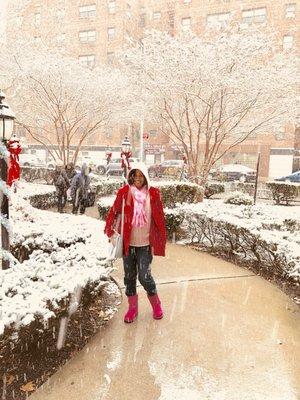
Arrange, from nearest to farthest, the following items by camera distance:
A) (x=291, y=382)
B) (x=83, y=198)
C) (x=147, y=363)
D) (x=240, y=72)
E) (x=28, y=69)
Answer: (x=291, y=382) → (x=147, y=363) → (x=83, y=198) → (x=240, y=72) → (x=28, y=69)

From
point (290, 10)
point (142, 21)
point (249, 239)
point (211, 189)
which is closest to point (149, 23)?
point (142, 21)

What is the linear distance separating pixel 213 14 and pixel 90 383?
149 ft

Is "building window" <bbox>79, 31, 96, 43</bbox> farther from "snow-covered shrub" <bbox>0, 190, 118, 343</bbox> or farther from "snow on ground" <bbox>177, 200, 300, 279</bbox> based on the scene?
"snow-covered shrub" <bbox>0, 190, 118, 343</bbox>

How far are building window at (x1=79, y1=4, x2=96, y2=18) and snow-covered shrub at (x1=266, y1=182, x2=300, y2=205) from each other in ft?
130

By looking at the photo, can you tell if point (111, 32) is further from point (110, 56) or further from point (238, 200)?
point (238, 200)

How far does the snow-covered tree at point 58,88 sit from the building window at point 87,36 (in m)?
27.5

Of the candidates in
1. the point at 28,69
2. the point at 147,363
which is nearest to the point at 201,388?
the point at 147,363

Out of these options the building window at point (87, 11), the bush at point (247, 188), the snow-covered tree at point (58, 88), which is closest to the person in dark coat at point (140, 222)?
the snow-covered tree at point (58, 88)

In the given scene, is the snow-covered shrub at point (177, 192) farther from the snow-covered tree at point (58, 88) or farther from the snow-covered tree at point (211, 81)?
the snow-covered tree at point (58, 88)

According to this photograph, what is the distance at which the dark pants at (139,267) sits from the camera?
440 cm

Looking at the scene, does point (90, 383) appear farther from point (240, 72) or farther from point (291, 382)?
point (240, 72)

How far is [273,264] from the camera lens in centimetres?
610

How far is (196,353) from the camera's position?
3877 millimetres

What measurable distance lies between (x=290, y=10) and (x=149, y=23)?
18171 mm
